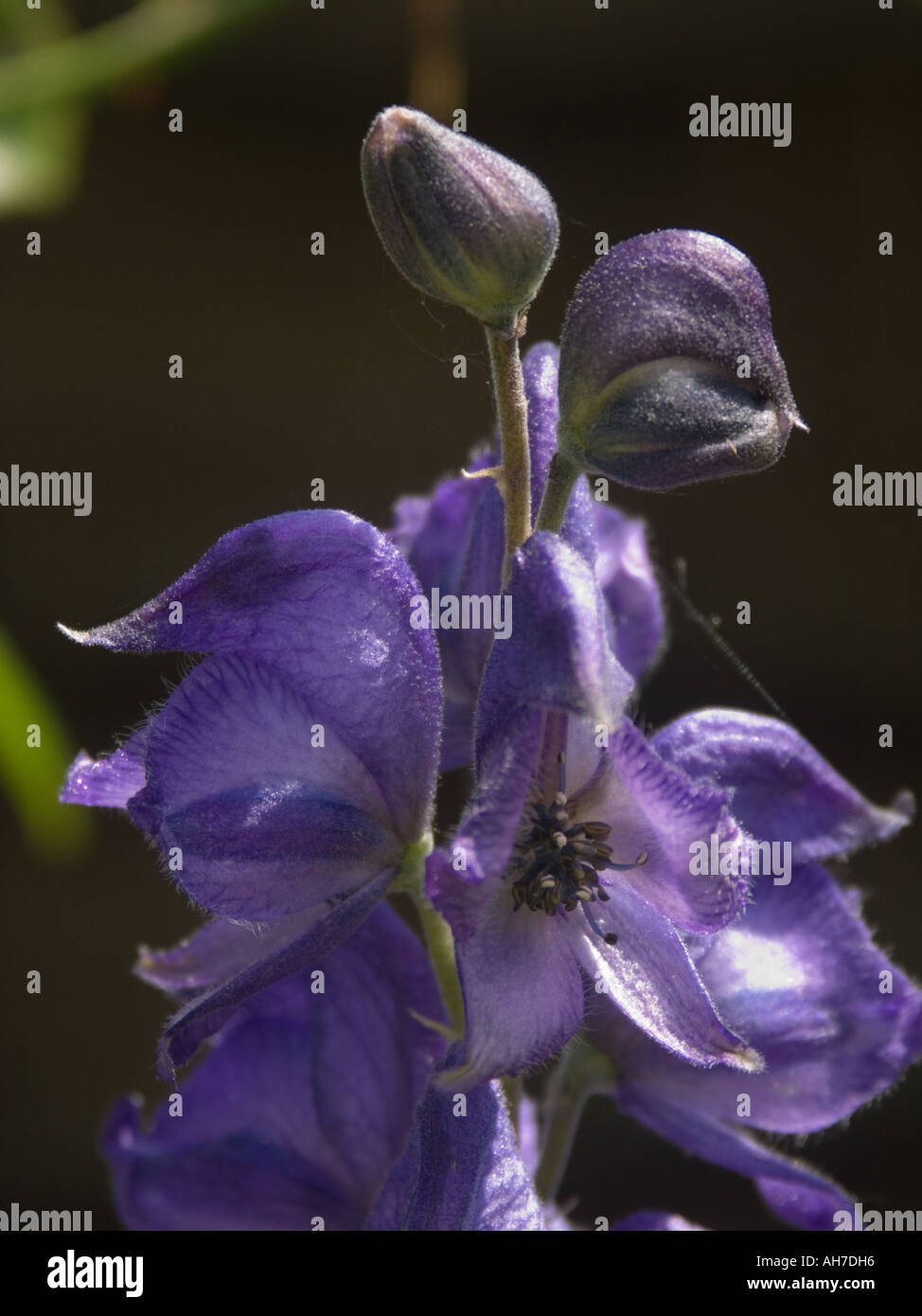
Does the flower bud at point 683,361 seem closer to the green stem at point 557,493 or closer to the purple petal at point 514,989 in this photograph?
the green stem at point 557,493

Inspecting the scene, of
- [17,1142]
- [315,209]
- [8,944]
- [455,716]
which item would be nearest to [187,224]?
[315,209]

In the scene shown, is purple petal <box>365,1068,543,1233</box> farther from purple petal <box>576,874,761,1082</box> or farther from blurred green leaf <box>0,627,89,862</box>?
blurred green leaf <box>0,627,89,862</box>

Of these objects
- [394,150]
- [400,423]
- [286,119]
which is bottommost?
[394,150]

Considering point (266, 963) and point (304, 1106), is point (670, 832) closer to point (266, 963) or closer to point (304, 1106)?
Answer: point (266, 963)

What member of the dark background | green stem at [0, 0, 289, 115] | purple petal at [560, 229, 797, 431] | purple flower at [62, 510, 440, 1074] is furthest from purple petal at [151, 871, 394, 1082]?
the dark background

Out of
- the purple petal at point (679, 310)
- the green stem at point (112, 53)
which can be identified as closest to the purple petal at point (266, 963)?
the purple petal at point (679, 310)

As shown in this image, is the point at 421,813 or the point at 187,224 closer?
the point at 421,813

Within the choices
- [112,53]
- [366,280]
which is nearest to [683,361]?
[112,53]
